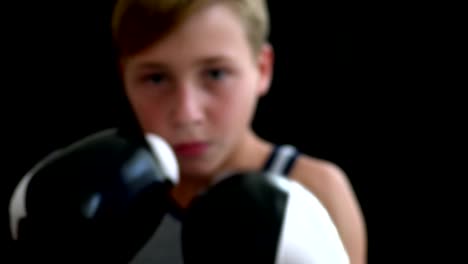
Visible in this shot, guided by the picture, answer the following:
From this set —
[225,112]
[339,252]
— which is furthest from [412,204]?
[339,252]

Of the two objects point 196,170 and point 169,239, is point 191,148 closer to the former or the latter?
point 196,170

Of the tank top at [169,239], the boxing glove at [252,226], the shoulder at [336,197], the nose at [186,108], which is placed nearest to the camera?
the boxing glove at [252,226]

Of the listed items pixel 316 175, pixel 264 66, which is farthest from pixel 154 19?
pixel 316 175

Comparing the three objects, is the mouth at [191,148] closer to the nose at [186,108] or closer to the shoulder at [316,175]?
the nose at [186,108]

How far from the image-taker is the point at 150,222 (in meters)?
0.40

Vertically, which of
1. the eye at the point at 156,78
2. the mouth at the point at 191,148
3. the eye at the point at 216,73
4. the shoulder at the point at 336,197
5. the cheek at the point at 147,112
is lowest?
the shoulder at the point at 336,197

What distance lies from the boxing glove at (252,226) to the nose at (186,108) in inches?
9.3

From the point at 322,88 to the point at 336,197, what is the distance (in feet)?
0.53

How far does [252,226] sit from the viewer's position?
35cm

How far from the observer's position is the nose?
0.61m

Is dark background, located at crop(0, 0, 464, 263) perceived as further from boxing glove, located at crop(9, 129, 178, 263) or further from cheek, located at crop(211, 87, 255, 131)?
boxing glove, located at crop(9, 129, 178, 263)

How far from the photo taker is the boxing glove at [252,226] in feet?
1.15

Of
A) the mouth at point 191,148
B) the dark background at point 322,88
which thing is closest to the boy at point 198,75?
the mouth at point 191,148

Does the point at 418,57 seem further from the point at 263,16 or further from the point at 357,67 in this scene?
the point at 263,16
